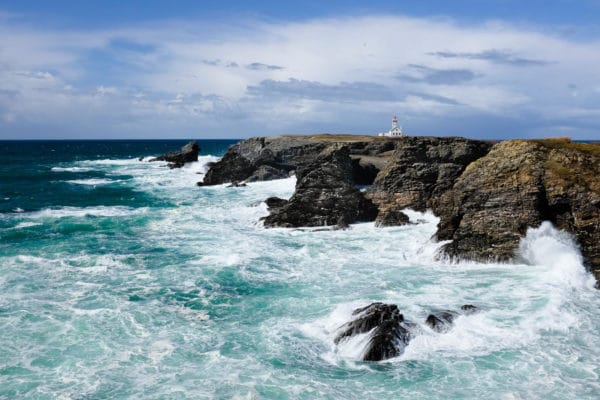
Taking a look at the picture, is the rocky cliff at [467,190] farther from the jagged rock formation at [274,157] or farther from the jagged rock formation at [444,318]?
the jagged rock formation at [444,318]

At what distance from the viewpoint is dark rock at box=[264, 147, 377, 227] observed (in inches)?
1406

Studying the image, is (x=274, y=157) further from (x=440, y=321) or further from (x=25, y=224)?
(x=440, y=321)

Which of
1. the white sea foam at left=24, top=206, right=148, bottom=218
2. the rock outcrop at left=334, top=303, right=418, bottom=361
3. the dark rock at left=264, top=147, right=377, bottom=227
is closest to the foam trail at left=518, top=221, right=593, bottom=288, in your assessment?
the rock outcrop at left=334, top=303, right=418, bottom=361

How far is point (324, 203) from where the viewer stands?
36.3 metres

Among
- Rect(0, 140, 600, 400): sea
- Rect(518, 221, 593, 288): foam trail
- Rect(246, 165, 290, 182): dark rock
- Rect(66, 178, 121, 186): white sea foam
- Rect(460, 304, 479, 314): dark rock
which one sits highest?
Rect(246, 165, 290, 182): dark rock

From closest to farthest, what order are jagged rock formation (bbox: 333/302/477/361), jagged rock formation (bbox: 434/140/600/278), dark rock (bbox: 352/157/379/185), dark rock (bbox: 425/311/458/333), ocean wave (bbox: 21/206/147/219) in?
jagged rock formation (bbox: 333/302/477/361)
dark rock (bbox: 425/311/458/333)
jagged rock formation (bbox: 434/140/600/278)
ocean wave (bbox: 21/206/147/219)
dark rock (bbox: 352/157/379/185)

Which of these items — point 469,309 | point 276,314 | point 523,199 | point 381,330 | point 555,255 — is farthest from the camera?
point 523,199

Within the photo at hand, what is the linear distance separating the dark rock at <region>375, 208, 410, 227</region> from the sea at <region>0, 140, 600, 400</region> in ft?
2.57

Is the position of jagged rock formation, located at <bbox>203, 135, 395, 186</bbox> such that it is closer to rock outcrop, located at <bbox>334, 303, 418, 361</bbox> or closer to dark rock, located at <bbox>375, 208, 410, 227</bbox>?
dark rock, located at <bbox>375, 208, 410, 227</bbox>

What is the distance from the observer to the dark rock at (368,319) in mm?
16672

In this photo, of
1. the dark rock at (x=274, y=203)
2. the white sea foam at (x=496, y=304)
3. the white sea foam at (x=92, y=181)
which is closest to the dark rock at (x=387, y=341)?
the white sea foam at (x=496, y=304)

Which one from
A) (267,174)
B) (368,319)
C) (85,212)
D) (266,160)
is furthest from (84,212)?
(368,319)

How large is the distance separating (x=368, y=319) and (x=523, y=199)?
12320 millimetres

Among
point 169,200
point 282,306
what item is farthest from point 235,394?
point 169,200
